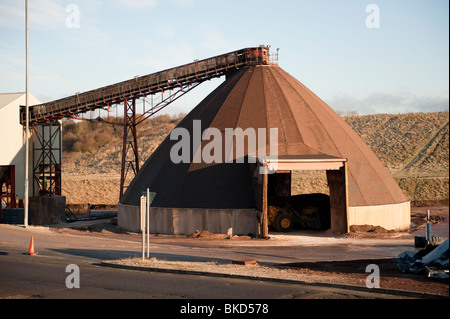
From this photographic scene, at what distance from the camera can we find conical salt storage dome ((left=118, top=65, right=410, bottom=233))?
35.1 metres

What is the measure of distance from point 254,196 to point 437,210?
2172cm

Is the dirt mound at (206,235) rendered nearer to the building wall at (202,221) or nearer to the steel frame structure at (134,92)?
the building wall at (202,221)

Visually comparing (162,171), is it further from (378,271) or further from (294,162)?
(378,271)

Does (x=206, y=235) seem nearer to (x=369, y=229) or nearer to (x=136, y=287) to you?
(x=369, y=229)

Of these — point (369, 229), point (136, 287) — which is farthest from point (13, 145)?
point (136, 287)

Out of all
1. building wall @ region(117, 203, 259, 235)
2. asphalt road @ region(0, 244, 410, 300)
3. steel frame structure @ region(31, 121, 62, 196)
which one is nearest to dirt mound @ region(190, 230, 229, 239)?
building wall @ region(117, 203, 259, 235)

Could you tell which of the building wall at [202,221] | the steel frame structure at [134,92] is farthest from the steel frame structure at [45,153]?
the building wall at [202,221]

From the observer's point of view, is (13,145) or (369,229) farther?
(13,145)

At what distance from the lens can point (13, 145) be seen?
45844mm

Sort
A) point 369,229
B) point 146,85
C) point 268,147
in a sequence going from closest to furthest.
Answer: point 369,229 → point 268,147 → point 146,85

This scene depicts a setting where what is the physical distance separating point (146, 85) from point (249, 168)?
13.3 meters

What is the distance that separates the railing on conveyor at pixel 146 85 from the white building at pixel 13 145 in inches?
33.8

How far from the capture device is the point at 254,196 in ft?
116
